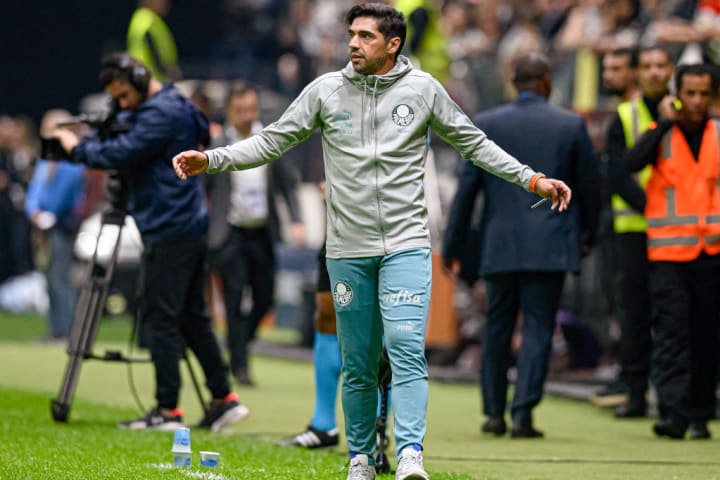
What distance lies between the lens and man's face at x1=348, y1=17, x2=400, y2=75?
7184 millimetres

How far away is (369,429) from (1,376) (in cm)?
758

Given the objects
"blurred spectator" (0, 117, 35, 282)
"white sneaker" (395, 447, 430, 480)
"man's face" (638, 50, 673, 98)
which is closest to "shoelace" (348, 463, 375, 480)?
"white sneaker" (395, 447, 430, 480)

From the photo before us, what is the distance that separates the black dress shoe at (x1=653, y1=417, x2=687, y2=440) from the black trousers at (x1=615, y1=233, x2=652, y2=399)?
1565mm

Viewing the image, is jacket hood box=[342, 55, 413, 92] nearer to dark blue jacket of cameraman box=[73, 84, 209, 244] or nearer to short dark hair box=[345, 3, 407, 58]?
short dark hair box=[345, 3, 407, 58]

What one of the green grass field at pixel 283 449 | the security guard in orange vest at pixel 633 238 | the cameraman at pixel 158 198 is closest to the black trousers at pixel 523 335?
the green grass field at pixel 283 449

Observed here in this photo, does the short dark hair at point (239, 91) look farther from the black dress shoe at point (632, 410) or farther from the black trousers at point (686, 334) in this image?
the black trousers at point (686, 334)

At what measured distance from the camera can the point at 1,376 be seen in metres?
14.2

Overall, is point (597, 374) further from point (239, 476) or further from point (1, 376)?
point (239, 476)

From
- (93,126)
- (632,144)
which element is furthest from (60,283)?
(632,144)

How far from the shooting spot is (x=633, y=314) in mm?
11492

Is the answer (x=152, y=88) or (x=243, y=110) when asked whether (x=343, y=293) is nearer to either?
(x=152, y=88)

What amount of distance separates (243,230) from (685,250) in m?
4.77

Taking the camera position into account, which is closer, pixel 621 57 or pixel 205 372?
pixel 205 372

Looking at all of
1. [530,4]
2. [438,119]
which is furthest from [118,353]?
[530,4]
